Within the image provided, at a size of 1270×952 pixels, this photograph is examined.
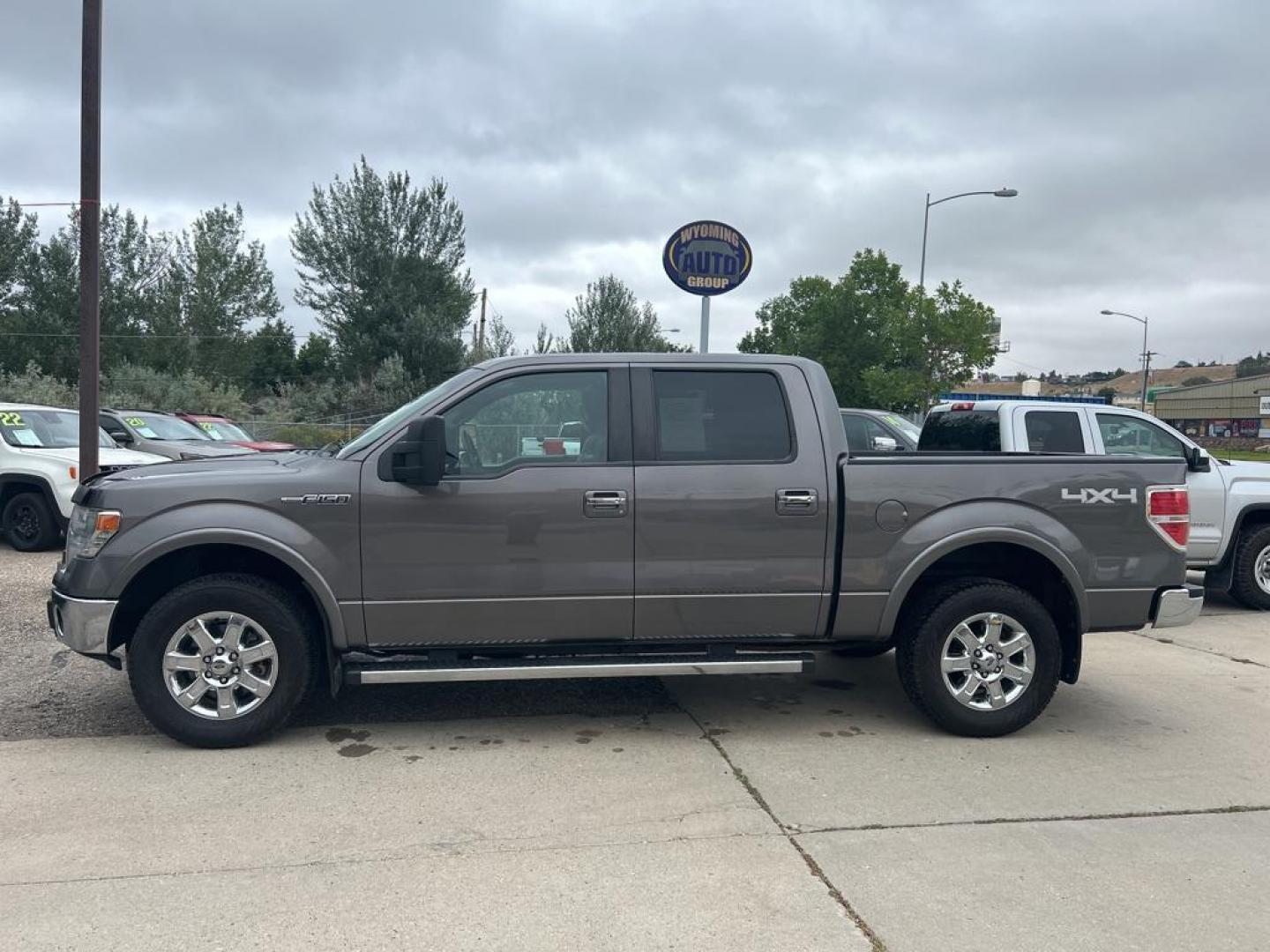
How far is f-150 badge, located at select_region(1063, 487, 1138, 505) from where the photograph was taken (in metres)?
4.92

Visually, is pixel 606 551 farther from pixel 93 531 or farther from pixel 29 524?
pixel 29 524

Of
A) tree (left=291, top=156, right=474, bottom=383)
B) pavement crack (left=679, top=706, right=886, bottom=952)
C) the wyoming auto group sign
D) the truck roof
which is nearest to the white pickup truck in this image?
the wyoming auto group sign

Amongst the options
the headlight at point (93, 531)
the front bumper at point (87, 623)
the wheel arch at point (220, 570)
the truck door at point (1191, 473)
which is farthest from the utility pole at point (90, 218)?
the truck door at point (1191, 473)

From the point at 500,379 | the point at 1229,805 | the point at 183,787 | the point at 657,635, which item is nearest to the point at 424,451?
the point at 500,379

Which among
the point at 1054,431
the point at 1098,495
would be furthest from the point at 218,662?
the point at 1054,431

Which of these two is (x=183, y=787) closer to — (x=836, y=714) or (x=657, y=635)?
(x=657, y=635)

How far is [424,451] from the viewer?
4.47 meters

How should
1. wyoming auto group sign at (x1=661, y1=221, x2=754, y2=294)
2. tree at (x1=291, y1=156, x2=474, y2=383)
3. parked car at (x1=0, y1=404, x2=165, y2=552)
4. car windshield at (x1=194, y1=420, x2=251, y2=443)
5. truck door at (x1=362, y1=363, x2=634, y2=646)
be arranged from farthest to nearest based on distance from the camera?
tree at (x1=291, y1=156, x2=474, y2=383), car windshield at (x1=194, y1=420, x2=251, y2=443), parked car at (x1=0, y1=404, x2=165, y2=552), wyoming auto group sign at (x1=661, y1=221, x2=754, y2=294), truck door at (x1=362, y1=363, x2=634, y2=646)

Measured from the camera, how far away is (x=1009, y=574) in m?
5.24

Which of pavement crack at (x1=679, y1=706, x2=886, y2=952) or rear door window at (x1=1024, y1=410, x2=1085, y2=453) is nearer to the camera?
pavement crack at (x1=679, y1=706, x2=886, y2=952)

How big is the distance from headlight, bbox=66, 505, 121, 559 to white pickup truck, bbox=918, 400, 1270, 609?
6.44 metres

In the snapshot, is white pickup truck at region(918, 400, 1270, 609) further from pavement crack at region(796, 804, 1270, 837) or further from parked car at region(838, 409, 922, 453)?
A: pavement crack at region(796, 804, 1270, 837)

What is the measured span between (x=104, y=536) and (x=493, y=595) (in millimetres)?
1852

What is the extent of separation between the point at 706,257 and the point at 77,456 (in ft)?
24.2
